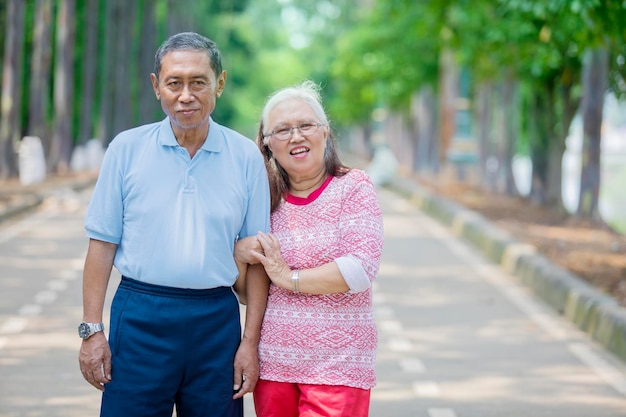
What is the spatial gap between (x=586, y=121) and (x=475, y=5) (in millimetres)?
3186

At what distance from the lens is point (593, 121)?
18.5 metres

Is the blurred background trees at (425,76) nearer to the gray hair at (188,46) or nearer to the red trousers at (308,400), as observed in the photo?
the gray hair at (188,46)

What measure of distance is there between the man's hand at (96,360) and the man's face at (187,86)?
0.77 meters

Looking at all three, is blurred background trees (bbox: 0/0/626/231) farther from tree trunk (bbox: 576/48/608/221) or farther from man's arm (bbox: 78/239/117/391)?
man's arm (bbox: 78/239/117/391)

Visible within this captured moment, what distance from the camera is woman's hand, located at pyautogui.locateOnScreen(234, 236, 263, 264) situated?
14.4 ft

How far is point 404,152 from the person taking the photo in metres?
55.7

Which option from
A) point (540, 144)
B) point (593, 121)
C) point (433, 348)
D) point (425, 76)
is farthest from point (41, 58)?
point (433, 348)

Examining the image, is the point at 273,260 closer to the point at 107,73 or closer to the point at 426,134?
the point at 426,134

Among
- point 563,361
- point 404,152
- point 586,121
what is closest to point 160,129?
point 563,361

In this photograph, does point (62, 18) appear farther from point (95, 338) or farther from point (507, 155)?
point (95, 338)

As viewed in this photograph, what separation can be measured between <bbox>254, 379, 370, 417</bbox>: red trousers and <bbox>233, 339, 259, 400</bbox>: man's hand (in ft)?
0.35

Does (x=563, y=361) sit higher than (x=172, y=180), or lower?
lower

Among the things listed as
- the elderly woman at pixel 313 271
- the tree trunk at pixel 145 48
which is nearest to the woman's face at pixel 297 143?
the elderly woman at pixel 313 271

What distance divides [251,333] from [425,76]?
32.4 m
